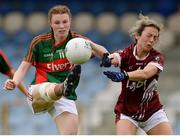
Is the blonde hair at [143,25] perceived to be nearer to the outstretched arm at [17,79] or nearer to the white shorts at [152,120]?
the white shorts at [152,120]

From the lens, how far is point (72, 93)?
8023mm

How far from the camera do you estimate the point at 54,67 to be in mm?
8141

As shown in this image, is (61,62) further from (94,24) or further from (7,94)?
(94,24)

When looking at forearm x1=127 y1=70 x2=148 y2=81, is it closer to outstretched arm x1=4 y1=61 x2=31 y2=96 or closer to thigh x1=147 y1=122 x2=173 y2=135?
thigh x1=147 y1=122 x2=173 y2=135

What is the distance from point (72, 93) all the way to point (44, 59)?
0.45 metres

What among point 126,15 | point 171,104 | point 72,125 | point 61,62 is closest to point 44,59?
point 61,62

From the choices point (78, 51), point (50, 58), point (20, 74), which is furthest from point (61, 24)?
point (20, 74)

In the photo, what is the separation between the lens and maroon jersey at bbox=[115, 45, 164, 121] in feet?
26.2

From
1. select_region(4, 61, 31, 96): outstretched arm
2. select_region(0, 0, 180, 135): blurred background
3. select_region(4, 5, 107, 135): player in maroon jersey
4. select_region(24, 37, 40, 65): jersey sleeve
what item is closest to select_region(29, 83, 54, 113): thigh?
select_region(4, 5, 107, 135): player in maroon jersey

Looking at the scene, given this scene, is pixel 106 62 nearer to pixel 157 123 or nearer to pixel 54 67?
pixel 54 67

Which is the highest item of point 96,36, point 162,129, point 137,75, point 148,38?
point 148,38

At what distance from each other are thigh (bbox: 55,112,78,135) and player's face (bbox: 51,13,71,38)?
0.77 metres

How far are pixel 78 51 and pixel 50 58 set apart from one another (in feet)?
2.07

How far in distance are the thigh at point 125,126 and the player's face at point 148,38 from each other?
0.69m
